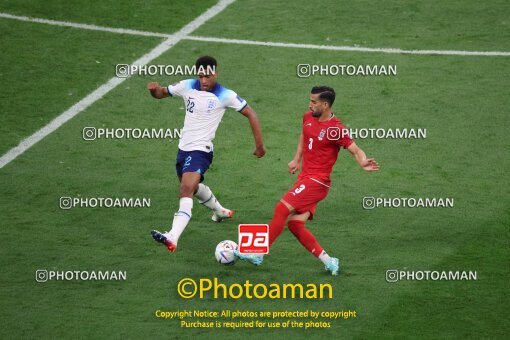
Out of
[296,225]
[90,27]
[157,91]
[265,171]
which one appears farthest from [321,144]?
[90,27]

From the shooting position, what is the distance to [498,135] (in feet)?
56.4

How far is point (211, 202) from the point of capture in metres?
14.6

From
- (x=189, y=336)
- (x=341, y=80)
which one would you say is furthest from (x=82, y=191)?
(x=341, y=80)

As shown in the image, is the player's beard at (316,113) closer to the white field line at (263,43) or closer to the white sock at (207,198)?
the white sock at (207,198)

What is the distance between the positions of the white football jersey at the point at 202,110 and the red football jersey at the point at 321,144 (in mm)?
1098

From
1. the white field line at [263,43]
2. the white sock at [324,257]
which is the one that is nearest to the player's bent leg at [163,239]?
the white sock at [324,257]

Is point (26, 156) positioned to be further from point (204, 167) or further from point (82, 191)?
point (204, 167)

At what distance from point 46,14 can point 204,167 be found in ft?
27.1

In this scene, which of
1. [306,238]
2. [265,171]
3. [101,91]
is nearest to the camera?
[306,238]

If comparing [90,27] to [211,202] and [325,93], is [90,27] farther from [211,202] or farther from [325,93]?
[325,93]

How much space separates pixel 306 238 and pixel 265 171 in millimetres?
3332

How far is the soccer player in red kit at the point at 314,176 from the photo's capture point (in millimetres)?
13258

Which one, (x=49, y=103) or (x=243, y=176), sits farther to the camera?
(x=49, y=103)

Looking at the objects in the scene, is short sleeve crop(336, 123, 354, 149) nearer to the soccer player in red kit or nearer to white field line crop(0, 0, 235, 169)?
the soccer player in red kit
